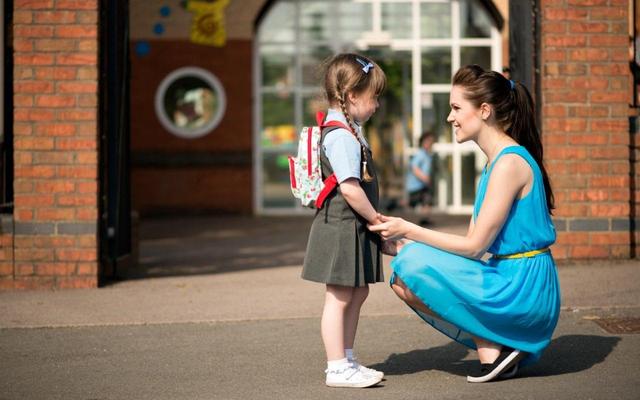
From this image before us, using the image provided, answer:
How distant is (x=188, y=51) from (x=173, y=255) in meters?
7.78

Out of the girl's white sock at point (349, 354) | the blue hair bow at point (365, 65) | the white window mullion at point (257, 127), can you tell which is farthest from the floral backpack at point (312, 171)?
the white window mullion at point (257, 127)

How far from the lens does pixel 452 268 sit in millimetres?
4832

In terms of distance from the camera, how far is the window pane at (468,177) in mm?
18953

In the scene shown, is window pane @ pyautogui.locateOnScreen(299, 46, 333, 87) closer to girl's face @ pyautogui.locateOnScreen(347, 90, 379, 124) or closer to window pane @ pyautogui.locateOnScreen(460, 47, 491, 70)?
window pane @ pyautogui.locateOnScreen(460, 47, 491, 70)

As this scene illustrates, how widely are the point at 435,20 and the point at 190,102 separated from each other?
459cm

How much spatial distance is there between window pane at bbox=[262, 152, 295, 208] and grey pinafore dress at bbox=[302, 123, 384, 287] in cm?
1391

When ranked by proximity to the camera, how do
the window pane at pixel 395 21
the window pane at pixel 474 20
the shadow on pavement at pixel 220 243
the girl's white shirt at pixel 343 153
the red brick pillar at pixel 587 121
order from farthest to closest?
the window pane at pixel 395 21 → the window pane at pixel 474 20 → the shadow on pavement at pixel 220 243 → the red brick pillar at pixel 587 121 → the girl's white shirt at pixel 343 153

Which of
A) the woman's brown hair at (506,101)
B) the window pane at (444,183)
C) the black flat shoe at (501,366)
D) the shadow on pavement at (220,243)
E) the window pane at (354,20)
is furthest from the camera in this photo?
the window pane at (444,183)

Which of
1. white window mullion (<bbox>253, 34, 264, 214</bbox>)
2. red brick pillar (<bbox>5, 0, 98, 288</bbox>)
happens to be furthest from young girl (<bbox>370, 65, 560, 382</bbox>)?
white window mullion (<bbox>253, 34, 264, 214</bbox>)

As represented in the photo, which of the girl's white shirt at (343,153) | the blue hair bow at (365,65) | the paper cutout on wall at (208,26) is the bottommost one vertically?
the girl's white shirt at (343,153)

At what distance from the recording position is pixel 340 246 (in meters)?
4.91

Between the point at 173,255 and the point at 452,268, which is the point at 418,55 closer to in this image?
the point at 173,255

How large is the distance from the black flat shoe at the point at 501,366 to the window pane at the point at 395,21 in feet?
47.1

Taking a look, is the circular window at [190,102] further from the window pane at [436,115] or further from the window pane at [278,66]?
the window pane at [436,115]
